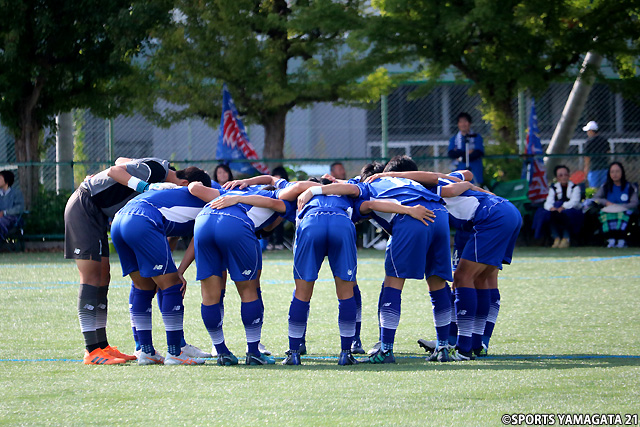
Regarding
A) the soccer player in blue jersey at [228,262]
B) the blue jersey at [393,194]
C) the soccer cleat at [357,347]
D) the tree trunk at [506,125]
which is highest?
the tree trunk at [506,125]

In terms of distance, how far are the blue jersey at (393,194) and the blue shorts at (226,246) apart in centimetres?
89

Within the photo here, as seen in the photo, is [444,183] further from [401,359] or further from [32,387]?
[32,387]

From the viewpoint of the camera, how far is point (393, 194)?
637cm

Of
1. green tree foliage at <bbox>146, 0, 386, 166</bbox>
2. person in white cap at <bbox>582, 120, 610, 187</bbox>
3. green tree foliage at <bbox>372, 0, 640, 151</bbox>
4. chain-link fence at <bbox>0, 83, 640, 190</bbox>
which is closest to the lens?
green tree foliage at <bbox>372, 0, 640, 151</bbox>

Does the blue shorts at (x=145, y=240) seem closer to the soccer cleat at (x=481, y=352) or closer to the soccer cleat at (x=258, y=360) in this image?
the soccer cleat at (x=258, y=360)

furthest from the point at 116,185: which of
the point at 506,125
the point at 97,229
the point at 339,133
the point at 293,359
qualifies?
the point at 339,133

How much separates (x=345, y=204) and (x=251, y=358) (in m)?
1.30

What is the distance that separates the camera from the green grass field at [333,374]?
4.48m

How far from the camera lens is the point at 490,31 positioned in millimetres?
16562

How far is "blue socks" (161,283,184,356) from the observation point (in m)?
6.21

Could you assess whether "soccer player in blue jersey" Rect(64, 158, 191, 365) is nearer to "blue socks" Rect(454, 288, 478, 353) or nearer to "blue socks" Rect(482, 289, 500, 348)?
"blue socks" Rect(454, 288, 478, 353)

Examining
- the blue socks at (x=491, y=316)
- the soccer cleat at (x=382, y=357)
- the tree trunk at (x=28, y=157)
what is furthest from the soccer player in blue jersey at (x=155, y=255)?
the tree trunk at (x=28, y=157)

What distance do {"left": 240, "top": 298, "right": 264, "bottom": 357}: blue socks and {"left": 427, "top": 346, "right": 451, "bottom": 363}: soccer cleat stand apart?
1.24 metres

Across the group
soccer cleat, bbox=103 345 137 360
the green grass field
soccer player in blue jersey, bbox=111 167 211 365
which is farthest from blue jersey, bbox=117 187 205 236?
the green grass field
